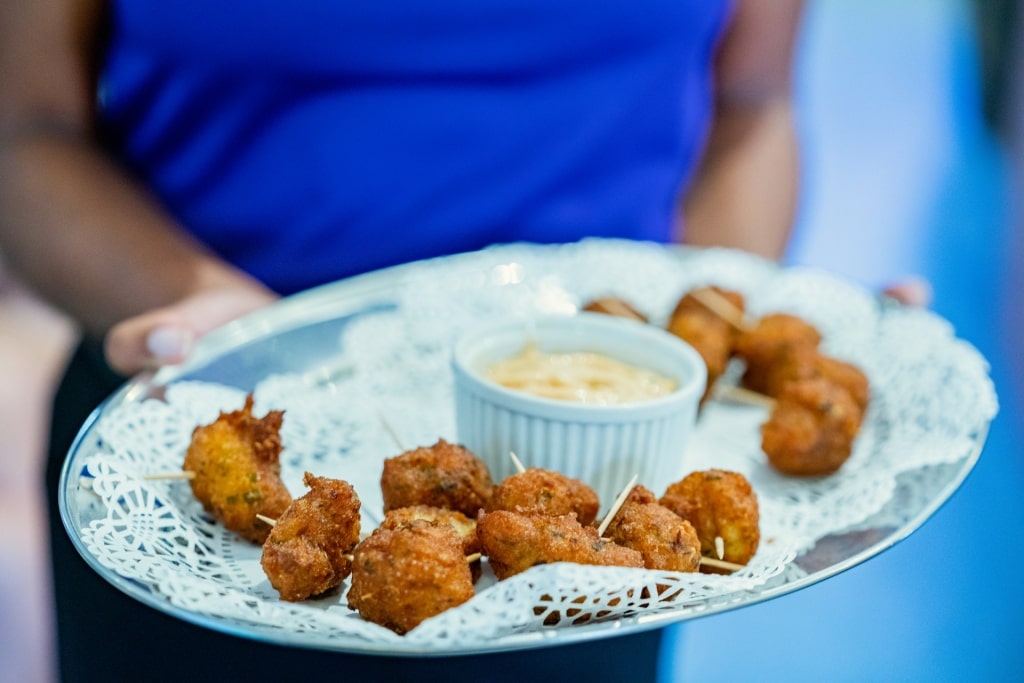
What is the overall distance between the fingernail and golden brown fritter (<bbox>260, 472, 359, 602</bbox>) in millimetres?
478

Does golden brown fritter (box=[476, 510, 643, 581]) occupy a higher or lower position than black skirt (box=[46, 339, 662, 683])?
higher

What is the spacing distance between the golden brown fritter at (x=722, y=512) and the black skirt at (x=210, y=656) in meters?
0.17

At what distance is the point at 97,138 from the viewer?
2.37 metres

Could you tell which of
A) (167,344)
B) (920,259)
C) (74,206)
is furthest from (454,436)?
(920,259)

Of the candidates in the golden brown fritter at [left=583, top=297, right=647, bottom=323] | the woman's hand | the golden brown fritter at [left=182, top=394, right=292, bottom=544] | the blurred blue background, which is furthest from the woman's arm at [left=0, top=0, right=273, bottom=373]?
the blurred blue background

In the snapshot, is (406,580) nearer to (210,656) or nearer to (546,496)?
(546,496)

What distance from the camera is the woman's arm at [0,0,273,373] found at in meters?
2.16

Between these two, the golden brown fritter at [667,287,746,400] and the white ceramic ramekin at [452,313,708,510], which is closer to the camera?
the white ceramic ramekin at [452,313,708,510]

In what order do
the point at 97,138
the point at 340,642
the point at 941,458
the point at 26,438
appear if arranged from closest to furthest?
the point at 340,642
the point at 941,458
the point at 97,138
the point at 26,438

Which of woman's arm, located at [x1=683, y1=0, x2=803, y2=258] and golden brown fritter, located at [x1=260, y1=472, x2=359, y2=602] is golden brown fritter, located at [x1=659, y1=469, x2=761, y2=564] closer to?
golden brown fritter, located at [x1=260, y1=472, x2=359, y2=602]

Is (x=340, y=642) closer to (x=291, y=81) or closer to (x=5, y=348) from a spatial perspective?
(x=291, y=81)

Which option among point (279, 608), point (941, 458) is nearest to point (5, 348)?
point (279, 608)

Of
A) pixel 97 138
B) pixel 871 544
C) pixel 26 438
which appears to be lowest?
pixel 26 438

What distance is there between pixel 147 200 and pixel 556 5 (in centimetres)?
100
